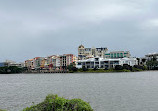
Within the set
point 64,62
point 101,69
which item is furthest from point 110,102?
point 64,62

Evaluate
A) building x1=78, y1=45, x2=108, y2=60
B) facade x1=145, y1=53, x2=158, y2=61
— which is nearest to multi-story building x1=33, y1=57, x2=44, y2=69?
building x1=78, y1=45, x2=108, y2=60

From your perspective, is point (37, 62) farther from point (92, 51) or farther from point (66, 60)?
point (92, 51)

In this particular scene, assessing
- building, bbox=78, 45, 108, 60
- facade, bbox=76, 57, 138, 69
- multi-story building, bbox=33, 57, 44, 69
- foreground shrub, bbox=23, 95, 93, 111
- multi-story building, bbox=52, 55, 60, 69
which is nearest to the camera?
foreground shrub, bbox=23, 95, 93, 111

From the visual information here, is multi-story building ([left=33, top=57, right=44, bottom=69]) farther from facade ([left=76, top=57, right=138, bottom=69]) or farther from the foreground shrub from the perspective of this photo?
the foreground shrub

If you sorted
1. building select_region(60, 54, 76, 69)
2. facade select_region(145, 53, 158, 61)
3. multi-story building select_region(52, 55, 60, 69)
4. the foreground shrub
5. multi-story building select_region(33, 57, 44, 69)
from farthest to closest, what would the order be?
multi-story building select_region(33, 57, 44, 69)
multi-story building select_region(52, 55, 60, 69)
facade select_region(145, 53, 158, 61)
building select_region(60, 54, 76, 69)
the foreground shrub

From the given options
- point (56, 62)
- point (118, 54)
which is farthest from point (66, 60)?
point (118, 54)

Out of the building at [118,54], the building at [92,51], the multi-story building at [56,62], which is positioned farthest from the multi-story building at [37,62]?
the building at [118,54]

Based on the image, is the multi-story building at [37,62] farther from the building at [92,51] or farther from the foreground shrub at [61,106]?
the foreground shrub at [61,106]

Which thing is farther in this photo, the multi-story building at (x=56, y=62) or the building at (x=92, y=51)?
the building at (x=92, y=51)

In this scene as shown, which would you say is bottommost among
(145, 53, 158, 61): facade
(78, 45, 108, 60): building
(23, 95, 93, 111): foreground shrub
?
(23, 95, 93, 111): foreground shrub

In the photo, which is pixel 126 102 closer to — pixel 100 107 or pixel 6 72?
pixel 100 107

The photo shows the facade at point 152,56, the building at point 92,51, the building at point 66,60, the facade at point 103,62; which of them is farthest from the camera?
the building at point 92,51

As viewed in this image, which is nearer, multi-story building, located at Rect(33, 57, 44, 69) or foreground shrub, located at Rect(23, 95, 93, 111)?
foreground shrub, located at Rect(23, 95, 93, 111)

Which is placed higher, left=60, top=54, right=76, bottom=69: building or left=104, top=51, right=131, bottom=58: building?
left=104, top=51, right=131, bottom=58: building
